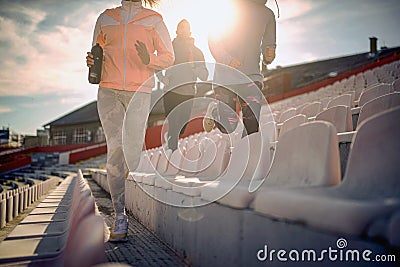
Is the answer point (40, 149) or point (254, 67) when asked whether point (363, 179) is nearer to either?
point (254, 67)

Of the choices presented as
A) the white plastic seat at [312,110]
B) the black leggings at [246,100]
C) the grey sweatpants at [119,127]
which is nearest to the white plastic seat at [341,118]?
the black leggings at [246,100]

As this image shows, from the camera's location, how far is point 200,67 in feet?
13.4

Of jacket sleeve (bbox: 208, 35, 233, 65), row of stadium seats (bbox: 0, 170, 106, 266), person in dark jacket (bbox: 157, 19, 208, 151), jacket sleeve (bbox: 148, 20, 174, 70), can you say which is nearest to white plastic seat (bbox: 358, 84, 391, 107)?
jacket sleeve (bbox: 208, 35, 233, 65)

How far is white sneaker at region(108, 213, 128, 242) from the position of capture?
221cm

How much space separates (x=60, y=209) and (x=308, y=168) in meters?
2.79

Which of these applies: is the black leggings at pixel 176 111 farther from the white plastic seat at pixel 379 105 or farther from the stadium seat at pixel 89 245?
the stadium seat at pixel 89 245

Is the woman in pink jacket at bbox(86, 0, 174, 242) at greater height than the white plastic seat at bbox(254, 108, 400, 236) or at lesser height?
greater

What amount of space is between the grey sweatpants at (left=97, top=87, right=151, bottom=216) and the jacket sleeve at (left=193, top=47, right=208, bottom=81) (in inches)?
66.4

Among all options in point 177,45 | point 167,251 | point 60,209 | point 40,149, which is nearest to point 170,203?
point 167,251

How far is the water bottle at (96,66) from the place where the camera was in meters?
2.25

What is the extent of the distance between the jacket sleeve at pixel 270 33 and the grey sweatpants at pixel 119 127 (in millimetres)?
826

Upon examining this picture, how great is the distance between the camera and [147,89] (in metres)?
2.40

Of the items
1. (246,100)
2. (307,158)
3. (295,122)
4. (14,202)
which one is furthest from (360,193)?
(14,202)

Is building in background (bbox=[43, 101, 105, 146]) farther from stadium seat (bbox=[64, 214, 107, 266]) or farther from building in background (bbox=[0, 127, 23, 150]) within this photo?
stadium seat (bbox=[64, 214, 107, 266])
